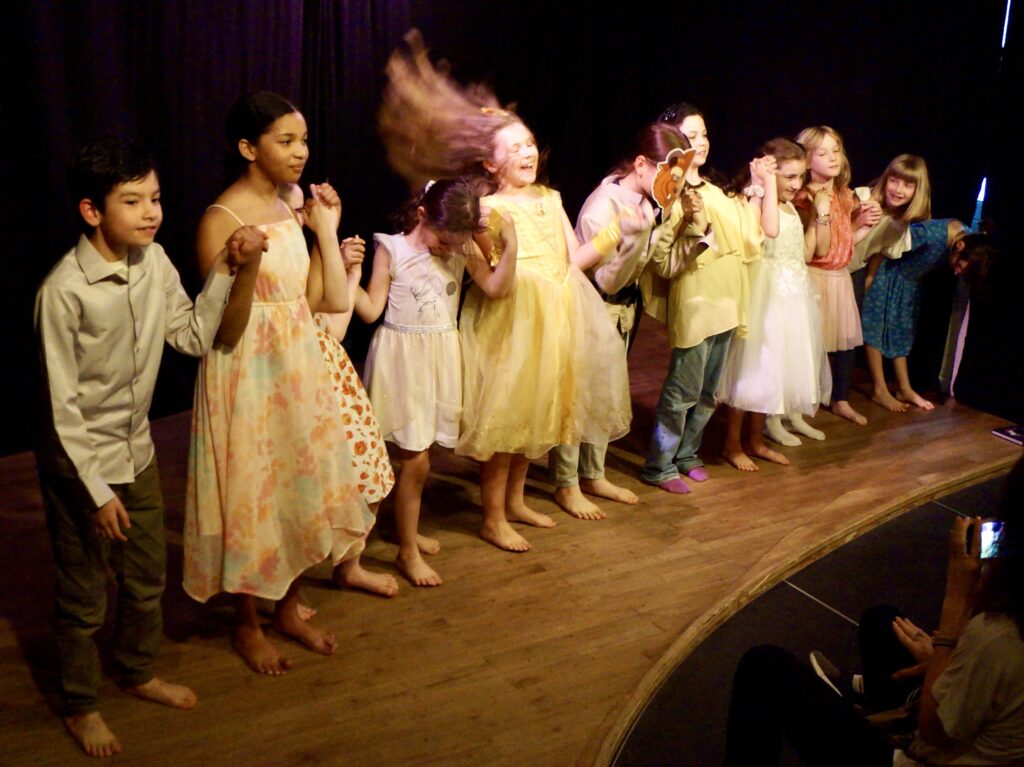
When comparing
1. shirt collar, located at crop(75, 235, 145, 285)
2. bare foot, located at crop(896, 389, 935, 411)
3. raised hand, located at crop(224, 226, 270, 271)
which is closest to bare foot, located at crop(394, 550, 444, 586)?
raised hand, located at crop(224, 226, 270, 271)

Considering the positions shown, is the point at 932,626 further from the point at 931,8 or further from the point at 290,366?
the point at 931,8

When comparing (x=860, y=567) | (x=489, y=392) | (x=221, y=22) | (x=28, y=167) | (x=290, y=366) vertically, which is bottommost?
(x=860, y=567)

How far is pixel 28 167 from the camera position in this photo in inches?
149

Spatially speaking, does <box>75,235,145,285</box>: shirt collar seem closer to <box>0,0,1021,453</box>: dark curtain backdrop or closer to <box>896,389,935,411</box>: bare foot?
<box>0,0,1021,453</box>: dark curtain backdrop

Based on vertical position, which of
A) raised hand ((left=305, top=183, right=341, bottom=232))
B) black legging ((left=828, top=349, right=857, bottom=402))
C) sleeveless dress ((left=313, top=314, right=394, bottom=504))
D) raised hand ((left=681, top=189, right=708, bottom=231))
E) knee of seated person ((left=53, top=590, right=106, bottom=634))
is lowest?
black legging ((left=828, top=349, right=857, bottom=402))

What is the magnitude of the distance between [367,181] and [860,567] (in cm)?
286

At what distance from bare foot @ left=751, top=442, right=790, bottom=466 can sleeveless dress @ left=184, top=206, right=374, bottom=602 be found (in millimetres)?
2162

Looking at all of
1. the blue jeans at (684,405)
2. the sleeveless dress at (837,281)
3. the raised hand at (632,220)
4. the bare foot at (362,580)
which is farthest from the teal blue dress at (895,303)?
the bare foot at (362,580)

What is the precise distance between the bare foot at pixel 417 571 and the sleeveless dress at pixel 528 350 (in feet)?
1.13

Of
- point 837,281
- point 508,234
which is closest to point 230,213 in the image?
point 508,234

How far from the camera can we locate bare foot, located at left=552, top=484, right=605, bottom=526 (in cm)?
370

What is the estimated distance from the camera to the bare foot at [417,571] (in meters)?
3.18

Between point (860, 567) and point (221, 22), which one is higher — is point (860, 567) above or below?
below

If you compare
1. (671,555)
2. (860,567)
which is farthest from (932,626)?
(671,555)
